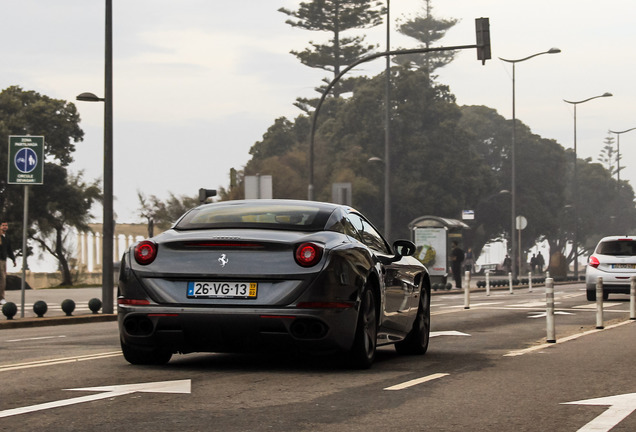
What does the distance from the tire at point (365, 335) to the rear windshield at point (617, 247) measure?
66.8 ft

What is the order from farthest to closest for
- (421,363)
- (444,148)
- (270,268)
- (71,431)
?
(444,148)
(421,363)
(270,268)
(71,431)

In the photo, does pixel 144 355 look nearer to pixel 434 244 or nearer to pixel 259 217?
pixel 259 217

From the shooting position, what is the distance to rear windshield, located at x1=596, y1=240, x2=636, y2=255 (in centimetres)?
2993

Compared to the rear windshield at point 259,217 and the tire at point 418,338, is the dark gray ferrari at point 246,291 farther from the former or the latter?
the tire at point 418,338

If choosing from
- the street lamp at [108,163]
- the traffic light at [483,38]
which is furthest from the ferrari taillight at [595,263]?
the street lamp at [108,163]

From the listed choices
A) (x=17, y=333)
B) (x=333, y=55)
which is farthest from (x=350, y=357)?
(x=333, y=55)

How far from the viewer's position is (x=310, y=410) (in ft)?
24.9

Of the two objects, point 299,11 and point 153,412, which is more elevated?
point 299,11

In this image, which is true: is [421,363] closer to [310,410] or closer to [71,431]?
[310,410]

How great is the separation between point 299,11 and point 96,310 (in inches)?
2773

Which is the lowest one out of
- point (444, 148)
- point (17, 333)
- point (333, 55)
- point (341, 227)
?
point (17, 333)

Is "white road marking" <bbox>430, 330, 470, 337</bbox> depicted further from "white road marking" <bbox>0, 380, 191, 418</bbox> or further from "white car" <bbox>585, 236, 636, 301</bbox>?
"white car" <bbox>585, 236, 636, 301</bbox>

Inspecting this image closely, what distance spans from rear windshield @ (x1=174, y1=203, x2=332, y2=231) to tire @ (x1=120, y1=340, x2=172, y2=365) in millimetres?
1068

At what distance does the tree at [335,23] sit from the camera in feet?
299
